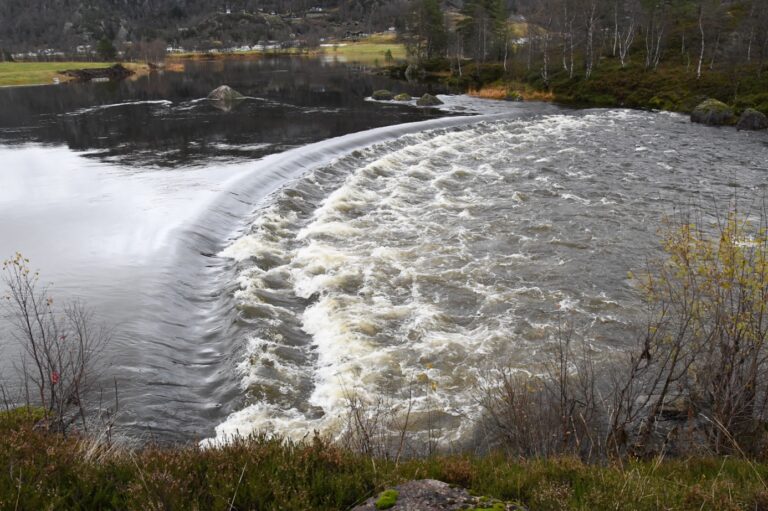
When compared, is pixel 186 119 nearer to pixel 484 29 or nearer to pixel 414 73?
pixel 414 73

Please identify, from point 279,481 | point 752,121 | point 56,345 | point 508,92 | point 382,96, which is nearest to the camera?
point 279,481

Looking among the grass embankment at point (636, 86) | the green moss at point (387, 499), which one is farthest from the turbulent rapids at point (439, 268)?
the grass embankment at point (636, 86)

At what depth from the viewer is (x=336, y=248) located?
61.7 feet

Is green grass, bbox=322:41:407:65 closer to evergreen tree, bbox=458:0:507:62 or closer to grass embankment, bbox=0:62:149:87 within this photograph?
evergreen tree, bbox=458:0:507:62

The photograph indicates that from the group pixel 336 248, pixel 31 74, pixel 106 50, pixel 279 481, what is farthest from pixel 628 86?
pixel 106 50

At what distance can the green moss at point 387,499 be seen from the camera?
16.5 ft

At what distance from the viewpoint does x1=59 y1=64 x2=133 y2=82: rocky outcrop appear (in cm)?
9912

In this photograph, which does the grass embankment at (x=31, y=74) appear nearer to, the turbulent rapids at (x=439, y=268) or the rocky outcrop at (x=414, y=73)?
the rocky outcrop at (x=414, y=73)

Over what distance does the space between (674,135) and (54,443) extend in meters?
42.6

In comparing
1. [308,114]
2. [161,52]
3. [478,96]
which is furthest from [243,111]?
[161,52]

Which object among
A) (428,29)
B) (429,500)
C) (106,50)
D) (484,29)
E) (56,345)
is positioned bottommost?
(56,345)

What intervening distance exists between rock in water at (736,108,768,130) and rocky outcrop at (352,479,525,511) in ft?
150

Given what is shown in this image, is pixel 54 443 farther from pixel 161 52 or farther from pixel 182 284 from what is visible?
pixel 161 52

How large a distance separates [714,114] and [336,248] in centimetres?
3893
